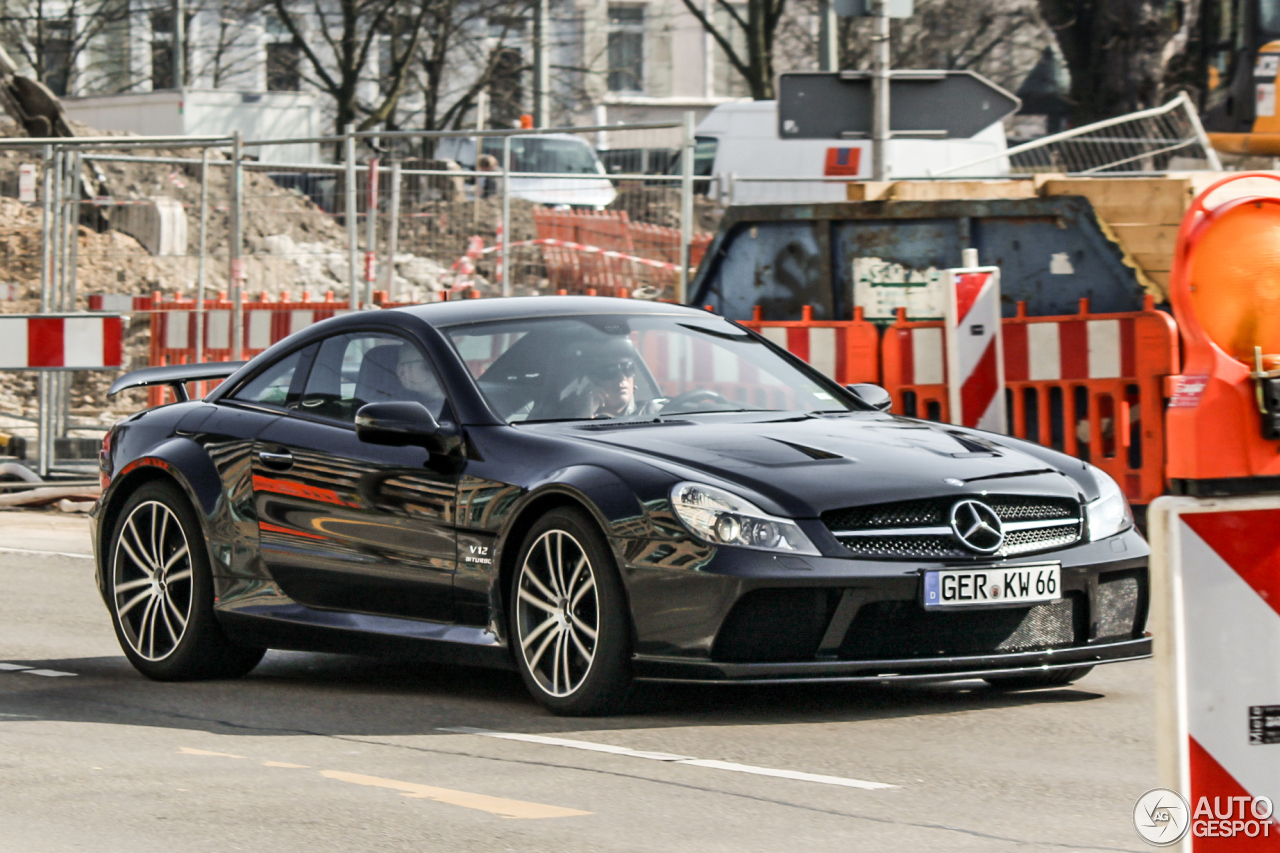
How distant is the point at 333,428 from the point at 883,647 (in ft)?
7.64

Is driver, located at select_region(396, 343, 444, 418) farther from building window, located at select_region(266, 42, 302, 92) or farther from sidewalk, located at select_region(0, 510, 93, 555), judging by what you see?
building window, located at select_region(266, 42, 302, 92)

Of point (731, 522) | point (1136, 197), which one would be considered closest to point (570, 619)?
point (731, 522)

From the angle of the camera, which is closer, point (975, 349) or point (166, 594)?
point (166, 594)

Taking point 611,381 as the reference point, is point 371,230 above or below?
above

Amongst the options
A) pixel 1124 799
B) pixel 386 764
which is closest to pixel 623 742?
pixel 386 764

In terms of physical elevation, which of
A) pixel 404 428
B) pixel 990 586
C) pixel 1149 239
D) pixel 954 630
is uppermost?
pixel 1149 239

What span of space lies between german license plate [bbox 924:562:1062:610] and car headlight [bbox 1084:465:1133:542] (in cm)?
28

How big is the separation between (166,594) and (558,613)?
216 cm

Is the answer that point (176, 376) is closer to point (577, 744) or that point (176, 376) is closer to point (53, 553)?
point (577, 744)

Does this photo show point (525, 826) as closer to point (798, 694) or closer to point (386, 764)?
point (386, 764)

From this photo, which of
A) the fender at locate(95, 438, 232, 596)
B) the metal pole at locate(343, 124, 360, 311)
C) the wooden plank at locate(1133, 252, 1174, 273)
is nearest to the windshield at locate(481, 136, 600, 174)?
the metal pole at locate(343, 124, 360, 311)

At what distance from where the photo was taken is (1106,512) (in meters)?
6.53

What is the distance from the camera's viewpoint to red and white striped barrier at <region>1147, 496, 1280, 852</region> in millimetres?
2848

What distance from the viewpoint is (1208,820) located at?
2.93m
